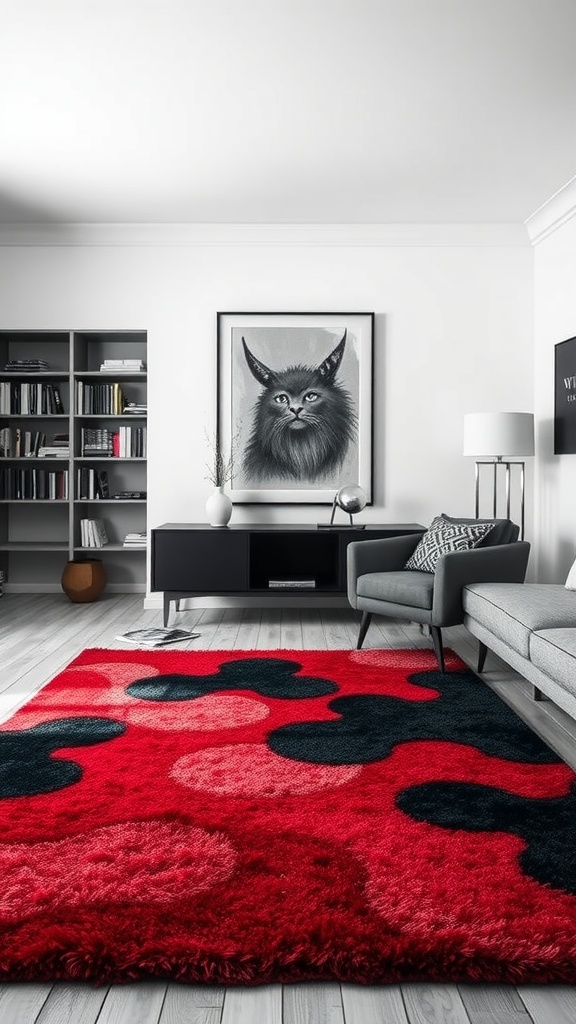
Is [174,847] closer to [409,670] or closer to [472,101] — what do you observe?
[409,670]

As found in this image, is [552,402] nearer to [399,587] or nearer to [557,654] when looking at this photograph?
[399,587]

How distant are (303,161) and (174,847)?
384cm

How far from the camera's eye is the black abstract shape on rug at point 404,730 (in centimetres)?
267

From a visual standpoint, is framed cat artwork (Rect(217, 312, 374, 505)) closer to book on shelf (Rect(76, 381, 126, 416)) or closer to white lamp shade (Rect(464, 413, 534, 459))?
book on shelf (Rect(76, 381, 126, 416))

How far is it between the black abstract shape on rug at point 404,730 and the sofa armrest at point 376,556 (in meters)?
1.13

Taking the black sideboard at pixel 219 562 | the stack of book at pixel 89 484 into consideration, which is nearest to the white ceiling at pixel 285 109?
the stack of book at pixel 89 484

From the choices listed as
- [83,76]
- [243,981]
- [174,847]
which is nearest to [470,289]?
[83,76]

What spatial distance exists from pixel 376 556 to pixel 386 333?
6.32 feet

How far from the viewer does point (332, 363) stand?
5.73 meters

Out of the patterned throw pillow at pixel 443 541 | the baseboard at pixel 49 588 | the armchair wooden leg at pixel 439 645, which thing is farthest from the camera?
the baseboard at pixel 49 588

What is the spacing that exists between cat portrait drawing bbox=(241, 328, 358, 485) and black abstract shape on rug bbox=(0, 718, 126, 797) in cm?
299

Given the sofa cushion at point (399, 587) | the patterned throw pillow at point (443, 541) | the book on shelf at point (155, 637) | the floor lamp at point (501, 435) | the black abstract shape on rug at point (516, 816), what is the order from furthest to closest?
the floor lamp at point (501, 435)
the book on shelf at point (155, 637)
the patterned throw pillow at point (443, 541)
the sofa cushion at point (399, 587)
the black abstract shape on rug at point (516, 816)

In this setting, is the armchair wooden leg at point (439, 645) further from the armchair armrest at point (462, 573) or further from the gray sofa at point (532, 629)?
the gray sofa at point (532, 629)

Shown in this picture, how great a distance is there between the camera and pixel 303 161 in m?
4.63
